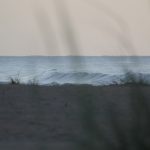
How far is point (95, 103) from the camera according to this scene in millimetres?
1023

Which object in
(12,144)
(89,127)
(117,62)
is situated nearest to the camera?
(89,127)

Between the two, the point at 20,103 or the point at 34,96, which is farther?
the point at 20,103

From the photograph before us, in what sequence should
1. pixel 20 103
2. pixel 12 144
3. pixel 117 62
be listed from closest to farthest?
pixel 117 62 < pixel 12 144 < pixel 20 103

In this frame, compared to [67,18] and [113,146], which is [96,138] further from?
[67,18]

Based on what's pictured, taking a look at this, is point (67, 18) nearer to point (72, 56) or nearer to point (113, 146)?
point (72, 56)

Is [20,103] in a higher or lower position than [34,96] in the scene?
higher

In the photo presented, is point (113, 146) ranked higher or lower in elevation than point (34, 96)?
lower

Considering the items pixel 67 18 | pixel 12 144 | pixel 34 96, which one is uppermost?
pixel 12 144

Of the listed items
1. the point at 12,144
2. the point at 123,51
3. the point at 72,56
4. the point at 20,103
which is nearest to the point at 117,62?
the point at 123,51

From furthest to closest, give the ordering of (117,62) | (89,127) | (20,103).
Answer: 1. (20,103)
2. (117,62)
3. (89,127)

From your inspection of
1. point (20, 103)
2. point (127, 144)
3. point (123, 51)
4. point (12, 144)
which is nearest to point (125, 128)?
point (127, 144)

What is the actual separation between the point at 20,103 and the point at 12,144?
7.85 feet

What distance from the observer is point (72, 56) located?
40.7 inches

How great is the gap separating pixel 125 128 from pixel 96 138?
62 mm
